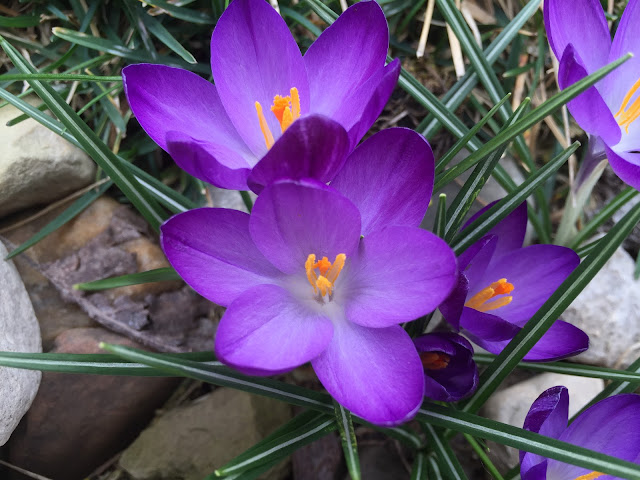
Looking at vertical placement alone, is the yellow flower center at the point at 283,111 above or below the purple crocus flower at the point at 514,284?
above

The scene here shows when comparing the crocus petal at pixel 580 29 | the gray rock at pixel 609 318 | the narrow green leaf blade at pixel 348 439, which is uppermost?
the crocus petal at pixel 580 29

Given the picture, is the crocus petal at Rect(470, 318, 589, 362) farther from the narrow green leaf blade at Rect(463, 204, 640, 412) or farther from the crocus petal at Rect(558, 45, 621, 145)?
the crocus petal at Rect(558, 45, 621, 145)

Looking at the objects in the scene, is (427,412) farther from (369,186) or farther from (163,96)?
(163,96)

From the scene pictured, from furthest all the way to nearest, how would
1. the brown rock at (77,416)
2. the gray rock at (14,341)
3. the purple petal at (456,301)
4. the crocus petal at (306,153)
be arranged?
the brown rock at (77,416), the gray rock at (14,341), the purple petal at (456,301), the crocus petal at (306,153)

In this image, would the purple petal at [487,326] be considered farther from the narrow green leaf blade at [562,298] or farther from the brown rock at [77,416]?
the brown rock at [77,416]

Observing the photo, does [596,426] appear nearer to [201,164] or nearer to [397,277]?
[397,277]

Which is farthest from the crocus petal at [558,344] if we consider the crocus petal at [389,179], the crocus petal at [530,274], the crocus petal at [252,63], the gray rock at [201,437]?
the gray rock at [201,437]

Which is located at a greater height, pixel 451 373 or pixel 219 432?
pixel 451 373

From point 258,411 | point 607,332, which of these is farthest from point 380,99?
point 607,332
